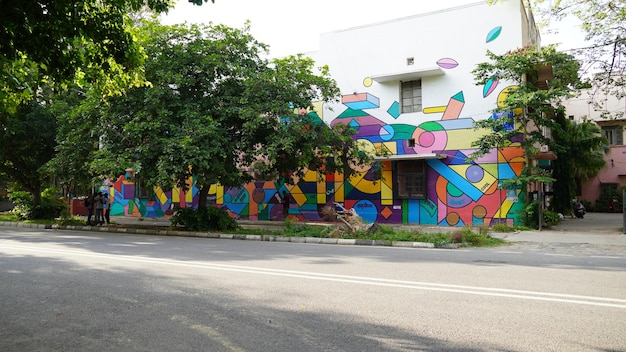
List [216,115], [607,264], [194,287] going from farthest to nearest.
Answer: [216,115], [607,264], [194,287]

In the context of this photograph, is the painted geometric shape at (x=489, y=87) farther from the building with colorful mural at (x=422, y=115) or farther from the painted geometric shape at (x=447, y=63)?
the painted geometric shape at (x=447, y=63)

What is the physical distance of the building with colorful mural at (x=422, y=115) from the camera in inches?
728

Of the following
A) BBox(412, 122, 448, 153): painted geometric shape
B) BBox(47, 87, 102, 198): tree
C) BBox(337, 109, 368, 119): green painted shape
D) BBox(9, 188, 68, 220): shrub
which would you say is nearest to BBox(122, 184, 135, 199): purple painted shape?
BBox(9, 188, 68, 220): shrub

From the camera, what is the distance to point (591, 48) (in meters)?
15.1

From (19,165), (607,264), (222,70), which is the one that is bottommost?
(607,264)

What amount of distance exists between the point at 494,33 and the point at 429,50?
9.16 feet

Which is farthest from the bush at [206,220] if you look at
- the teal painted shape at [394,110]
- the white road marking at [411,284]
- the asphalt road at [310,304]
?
the teal painted shape at [394,110]

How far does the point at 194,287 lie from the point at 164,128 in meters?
10.5

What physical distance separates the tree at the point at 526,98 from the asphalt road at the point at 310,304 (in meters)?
7.60

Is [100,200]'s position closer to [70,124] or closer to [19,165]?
[70,124]

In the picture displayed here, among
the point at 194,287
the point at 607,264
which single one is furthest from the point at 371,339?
the point at 607,264

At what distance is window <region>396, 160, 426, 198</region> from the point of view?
19.8 meters

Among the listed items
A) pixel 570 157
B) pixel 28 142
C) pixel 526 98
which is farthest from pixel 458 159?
pixel 28 142

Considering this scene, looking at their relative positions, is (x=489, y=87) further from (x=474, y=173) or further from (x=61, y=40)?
(x=61, y=40)
